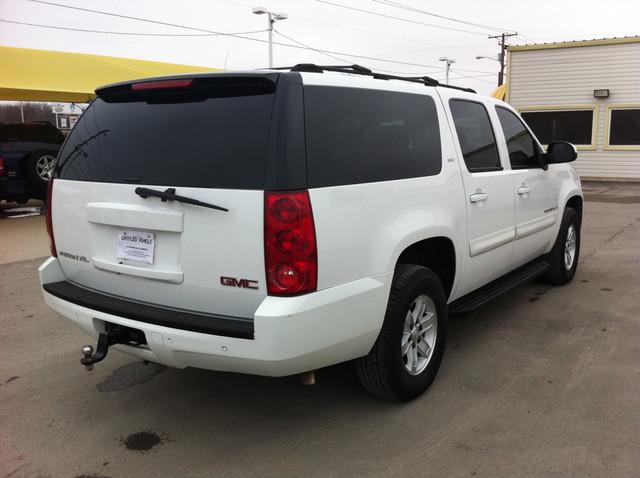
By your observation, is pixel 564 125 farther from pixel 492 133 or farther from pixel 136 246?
pixel 136 246

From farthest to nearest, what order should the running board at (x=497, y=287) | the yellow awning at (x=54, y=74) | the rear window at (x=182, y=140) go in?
1. the yellow awning at (x=54, y=74)
2. the running board at (x=497, y=287)
3. the rear window at (x=182, y=140)

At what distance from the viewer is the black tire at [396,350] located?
3.11m

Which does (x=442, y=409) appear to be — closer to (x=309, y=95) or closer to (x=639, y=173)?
(x=309, y=95)

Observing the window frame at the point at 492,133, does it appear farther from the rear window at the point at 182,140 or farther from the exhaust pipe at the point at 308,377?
the exhaust pipe at the point at 308,377

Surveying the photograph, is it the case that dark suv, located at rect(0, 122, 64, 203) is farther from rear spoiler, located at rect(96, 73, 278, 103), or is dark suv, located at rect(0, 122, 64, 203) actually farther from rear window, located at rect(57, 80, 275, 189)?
rear spoiler, located at rect(96, 73, 278, 103)

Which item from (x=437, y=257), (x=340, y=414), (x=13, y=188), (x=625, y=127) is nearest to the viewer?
(x=340, y=414)

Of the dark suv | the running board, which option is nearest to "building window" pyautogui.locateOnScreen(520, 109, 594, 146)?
the dark suv

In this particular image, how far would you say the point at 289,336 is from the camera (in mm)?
2551

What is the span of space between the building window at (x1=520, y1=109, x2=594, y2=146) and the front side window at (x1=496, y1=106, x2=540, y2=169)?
14.9m

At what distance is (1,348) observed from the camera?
176 inches

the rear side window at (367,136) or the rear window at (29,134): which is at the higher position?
the rear window at (29,134)

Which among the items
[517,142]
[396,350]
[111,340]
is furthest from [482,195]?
[111,340]

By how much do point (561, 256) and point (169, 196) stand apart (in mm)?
4370

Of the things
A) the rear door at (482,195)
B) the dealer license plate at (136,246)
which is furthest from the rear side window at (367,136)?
the dealer license plate at (136,246)
